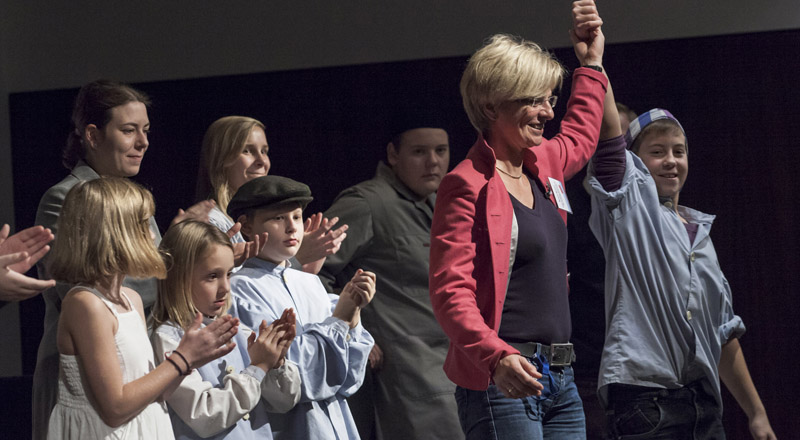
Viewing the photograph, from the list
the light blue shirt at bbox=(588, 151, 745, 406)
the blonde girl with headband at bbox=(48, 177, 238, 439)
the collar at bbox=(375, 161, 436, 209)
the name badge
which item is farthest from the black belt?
the collar at bbox=(375, 161, 436, 209)

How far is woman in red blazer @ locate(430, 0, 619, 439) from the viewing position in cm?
223

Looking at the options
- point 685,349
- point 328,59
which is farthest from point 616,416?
point 328,59

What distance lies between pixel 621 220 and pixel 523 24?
2.21 meters

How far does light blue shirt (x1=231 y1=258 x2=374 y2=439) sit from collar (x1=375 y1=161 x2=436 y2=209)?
3.68ft

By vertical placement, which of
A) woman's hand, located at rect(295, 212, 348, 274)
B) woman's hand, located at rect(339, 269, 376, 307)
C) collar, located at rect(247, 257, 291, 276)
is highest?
woman's hand, located at rect(295, 212, 348, 274)

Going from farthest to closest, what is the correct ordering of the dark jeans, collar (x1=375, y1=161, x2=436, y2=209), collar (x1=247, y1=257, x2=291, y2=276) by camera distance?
collar (x1=375, y1=161, x2=436, y2=209)
collar (x1=247, y1=257, x2=291, y2=276)
the dark jeans

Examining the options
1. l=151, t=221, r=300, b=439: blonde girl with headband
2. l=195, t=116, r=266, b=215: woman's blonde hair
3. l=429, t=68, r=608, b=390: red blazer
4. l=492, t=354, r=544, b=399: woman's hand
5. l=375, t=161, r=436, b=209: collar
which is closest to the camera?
l=492, t=354, r=544, b=399: woman's hand

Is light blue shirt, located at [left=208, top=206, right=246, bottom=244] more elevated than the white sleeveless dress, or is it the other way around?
light blue shirt, located at [left=208, top=206, right=246, bottom=244]

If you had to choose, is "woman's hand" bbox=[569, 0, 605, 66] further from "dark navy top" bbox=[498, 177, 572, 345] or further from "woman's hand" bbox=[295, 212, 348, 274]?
"woman's hand" bbox=[295, 212, 348, 274]

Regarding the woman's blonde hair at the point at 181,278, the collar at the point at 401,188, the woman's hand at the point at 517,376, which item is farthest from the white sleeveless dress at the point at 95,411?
the collar at the point at 401,188

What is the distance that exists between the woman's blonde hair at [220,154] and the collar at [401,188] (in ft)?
2.46

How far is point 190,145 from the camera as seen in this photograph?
535 centimetres

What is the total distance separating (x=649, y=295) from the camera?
2.88 m

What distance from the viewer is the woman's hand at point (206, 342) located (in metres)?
2.27
